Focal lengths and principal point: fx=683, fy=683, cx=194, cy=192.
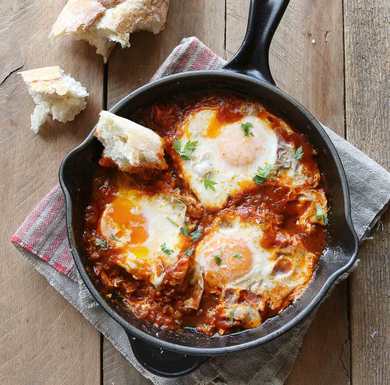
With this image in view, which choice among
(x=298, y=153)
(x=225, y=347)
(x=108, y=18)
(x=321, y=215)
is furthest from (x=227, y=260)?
(x=108, y=18)

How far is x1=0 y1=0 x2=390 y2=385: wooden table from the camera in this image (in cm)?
349

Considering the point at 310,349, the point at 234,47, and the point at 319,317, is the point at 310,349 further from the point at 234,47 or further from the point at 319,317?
the point at 234,47

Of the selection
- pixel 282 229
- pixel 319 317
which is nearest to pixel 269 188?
pixel 282 229

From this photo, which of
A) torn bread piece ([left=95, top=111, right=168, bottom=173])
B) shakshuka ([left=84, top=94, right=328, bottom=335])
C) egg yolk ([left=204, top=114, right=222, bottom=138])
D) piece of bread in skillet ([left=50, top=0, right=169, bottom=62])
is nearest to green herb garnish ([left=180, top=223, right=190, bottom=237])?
shakshuka ([left=84, top=94, right=328, bottom=335])

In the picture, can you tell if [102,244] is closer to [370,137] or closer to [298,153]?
[298,153]

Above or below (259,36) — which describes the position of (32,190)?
below

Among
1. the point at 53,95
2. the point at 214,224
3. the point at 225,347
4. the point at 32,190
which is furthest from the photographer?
the point at 32,190

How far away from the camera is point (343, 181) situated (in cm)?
312

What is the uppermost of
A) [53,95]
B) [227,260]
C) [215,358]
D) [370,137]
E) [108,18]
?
[108,18]

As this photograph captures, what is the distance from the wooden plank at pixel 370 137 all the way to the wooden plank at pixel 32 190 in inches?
52.5

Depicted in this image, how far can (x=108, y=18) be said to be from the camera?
133 inches

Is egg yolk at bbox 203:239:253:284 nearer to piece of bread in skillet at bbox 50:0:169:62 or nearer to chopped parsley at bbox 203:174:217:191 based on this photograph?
chopped parsley at bbox 203:174:217:191

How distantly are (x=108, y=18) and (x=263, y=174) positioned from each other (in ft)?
3.56

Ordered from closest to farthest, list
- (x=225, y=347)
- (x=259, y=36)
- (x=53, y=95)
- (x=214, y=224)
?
(x=225, y=347) < (x=259, y=36) < (x=214, y=224) < (x=53, y=95)
